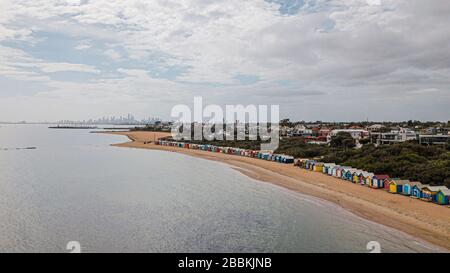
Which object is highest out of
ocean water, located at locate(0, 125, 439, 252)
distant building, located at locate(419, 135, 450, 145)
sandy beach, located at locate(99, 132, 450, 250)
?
distant building, located at locate(419, 135, 450, 145)

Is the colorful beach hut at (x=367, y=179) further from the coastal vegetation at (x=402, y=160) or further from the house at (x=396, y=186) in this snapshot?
the coastal vegetation at (x=402, y=160)

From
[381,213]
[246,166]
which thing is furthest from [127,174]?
[381,213]

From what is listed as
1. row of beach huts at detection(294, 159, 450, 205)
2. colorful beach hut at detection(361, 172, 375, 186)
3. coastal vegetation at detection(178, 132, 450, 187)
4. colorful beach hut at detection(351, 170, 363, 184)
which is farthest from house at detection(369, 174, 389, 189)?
coastal vegetation at detection(178, 132, 450, 187)

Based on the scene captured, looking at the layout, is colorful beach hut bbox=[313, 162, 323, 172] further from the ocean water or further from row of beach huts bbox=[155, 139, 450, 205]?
the ocean water

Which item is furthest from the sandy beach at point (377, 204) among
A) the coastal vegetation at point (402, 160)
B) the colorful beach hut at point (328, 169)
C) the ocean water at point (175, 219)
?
the coastal vegetation at point (402, 160)

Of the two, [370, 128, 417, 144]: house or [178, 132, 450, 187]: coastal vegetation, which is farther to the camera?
[370, 128, 417, 144]: house

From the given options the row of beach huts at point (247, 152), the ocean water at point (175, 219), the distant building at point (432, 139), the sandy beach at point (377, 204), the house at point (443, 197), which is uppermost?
the distant building at point (432, 139)
